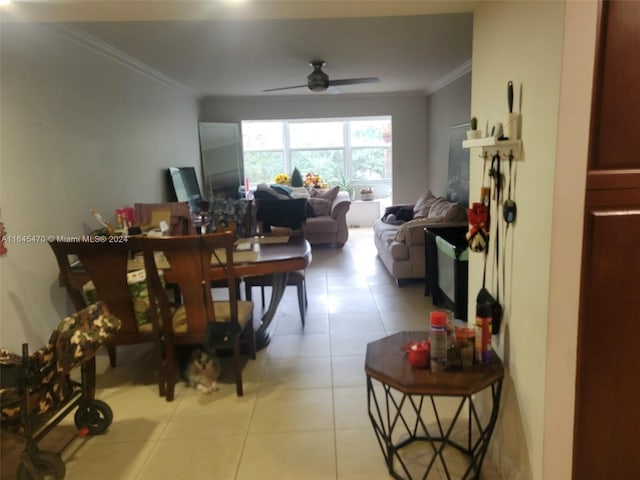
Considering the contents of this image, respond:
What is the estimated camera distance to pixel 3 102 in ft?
8.56

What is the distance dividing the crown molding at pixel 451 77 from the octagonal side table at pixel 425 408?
13.5 feet

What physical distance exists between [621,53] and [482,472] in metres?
1.65

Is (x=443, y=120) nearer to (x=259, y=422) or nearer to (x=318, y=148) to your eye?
(x=318, y=148)

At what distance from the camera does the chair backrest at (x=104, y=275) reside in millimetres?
2488

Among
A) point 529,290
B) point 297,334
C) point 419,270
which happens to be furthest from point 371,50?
point 529,290

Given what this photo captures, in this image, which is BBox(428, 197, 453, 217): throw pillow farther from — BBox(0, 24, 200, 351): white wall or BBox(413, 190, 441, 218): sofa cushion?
BBox(0, 24, 200, 351): white wall

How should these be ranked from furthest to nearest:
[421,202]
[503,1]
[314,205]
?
[314,205]
[421,202]
[503,1]

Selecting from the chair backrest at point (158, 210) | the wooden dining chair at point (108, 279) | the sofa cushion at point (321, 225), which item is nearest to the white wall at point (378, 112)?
the sofa cushion at point (321, 225)

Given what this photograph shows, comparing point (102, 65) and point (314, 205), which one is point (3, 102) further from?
point (314, 205)

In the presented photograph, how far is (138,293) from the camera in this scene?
8.83ft

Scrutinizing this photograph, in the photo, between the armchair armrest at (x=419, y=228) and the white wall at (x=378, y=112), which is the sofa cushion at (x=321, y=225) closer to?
the white wall at (x=378, y=112)

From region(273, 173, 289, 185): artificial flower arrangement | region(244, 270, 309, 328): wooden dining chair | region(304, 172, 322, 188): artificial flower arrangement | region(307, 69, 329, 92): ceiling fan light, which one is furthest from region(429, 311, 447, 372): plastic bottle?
region(273, 173, 289, 185): artificial flower arrangement

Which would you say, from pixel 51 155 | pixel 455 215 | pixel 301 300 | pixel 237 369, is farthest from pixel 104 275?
pixel 455 215

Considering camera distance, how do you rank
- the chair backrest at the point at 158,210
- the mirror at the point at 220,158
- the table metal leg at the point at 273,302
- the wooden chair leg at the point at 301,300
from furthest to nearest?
1. the mirror at the point at 220,158
2. the chair backrest at the point at 158,210
3. the wooden chair leg at the point at 301,300
4. the table metal leg at the point at 273,302
